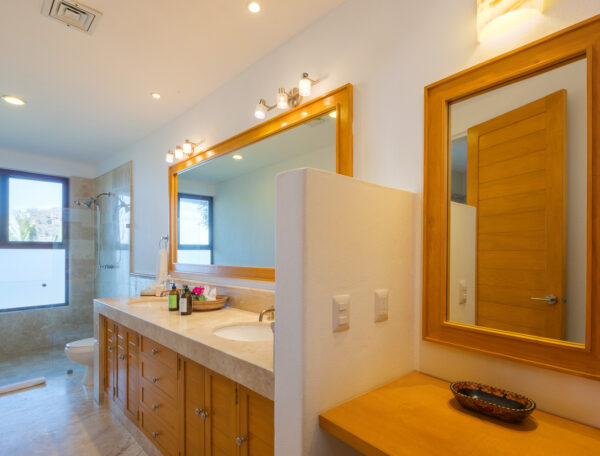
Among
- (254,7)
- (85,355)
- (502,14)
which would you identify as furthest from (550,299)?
(85,355)

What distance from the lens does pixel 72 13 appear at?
5.38 feet

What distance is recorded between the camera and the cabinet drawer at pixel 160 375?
5.56ft

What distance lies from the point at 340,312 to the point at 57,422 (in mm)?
2639

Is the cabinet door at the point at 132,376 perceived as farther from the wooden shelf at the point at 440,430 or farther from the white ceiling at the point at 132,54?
the white ceiling at the point at 132,54

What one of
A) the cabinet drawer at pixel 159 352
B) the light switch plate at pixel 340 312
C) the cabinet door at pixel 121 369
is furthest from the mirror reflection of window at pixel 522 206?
the cabinet door at pixel 121 369

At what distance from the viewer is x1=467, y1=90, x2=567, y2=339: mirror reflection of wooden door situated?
38.9 inches

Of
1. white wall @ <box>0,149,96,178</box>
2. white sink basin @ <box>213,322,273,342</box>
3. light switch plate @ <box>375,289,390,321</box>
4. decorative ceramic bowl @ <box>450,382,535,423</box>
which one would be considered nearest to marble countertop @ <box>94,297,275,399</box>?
white sink basin @ <box>213,322,273,342</box>

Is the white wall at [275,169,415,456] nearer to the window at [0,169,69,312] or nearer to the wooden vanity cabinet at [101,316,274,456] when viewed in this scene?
the wooden vanity cabinet at [101,316,274,456]

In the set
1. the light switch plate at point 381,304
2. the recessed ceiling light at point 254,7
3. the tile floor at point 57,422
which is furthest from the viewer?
the tile floor at point 57,422

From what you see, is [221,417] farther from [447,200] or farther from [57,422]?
[57,422]

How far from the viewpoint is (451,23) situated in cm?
121

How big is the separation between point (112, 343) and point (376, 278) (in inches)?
89.3

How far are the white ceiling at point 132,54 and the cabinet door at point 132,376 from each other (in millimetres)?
1753

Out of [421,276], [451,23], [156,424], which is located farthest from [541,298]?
[156,424]
